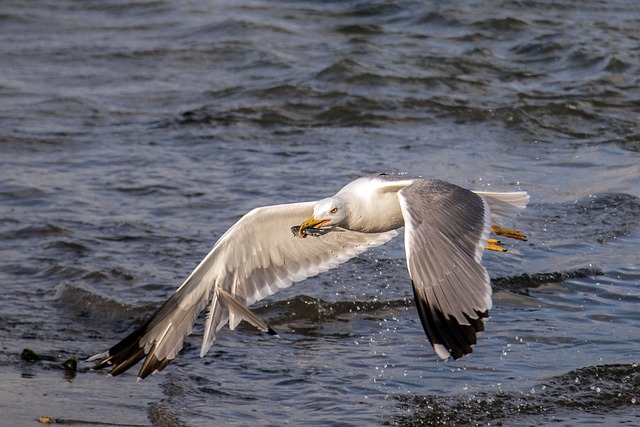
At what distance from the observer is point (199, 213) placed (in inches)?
341

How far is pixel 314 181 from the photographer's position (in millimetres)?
9273

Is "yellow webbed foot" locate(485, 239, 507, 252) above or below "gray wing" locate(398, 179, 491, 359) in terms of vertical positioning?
below

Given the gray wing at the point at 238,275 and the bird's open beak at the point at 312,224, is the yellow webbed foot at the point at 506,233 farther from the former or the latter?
the bird's open beak at the point at 312,224

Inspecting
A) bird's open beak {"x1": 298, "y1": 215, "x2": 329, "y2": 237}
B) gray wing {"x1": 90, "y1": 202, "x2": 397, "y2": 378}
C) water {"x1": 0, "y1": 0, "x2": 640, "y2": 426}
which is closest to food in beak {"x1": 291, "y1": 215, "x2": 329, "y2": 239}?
bird's open beak {"x1": 298, "y1": 215, "x2": 329, "y2": 237}

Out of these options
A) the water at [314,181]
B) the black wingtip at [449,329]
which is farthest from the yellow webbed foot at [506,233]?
the black wingtip at [449,329]

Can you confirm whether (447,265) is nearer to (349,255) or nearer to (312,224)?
(312,224)

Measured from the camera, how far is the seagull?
177 inches

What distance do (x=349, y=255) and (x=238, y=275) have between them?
2.27 feet

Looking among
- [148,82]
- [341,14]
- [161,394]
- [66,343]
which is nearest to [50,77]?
[148,82]

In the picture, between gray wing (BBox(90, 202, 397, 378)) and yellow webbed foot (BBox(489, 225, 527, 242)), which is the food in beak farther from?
yellow webbed foot (BBox(489, 225, 527, 242))

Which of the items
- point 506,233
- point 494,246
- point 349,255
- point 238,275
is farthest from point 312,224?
point 506,233

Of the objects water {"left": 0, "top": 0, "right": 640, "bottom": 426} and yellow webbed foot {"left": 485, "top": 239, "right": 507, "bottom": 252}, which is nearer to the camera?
water {"left": 0, "top": 0, "right": 640, "bottom": 426}

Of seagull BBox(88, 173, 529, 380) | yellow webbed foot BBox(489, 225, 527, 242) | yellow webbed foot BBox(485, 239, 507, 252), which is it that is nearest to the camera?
seagull BBox(88, 173, 529, 380)

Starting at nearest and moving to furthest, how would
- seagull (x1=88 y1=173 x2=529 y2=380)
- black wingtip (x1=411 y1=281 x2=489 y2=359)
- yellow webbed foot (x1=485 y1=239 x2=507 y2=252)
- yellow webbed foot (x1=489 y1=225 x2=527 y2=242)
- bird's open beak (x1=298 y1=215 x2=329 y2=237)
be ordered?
black wingtip (x1=411 y1=281 x2=489 y2=359), seagull (x1=88 y1=173 x2=529 y2=380), bird's open beak (x1=298 y1=215 x2=329 y2=237), yellow webbed foot (x1=485 y1=239 x2=507 y2=252), yellow webbed foot (x1=489 y1=225 x2=527 y2=242)
